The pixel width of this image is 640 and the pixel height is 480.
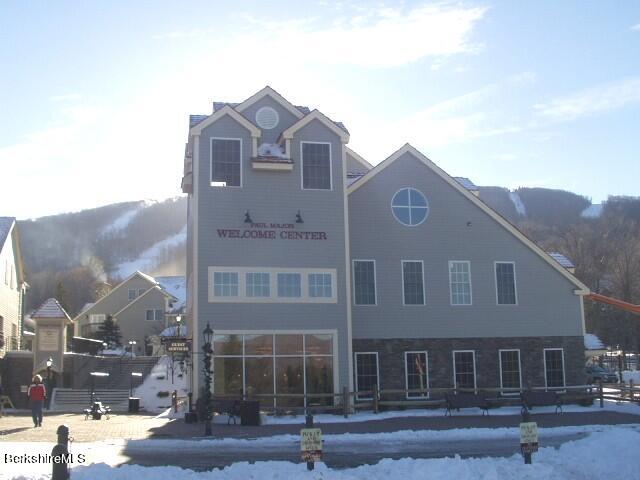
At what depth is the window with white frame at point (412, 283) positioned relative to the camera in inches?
1199

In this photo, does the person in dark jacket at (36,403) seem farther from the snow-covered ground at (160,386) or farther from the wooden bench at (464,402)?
the wooden bench at (464,402)

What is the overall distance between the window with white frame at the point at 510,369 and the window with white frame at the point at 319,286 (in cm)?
816

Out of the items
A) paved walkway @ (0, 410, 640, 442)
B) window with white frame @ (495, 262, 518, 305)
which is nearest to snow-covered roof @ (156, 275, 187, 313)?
window with white frame @ (495, 262, 518, 305)

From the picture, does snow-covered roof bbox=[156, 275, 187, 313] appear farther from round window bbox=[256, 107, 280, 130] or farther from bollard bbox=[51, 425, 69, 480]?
bollard bbox=[51, 425, 69, 480]

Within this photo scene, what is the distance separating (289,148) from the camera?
2856 cm

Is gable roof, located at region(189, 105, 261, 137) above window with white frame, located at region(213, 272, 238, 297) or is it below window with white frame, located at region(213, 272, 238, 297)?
above

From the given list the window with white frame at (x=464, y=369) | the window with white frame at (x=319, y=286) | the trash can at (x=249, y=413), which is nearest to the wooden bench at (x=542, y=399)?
the window with white frame at (x=464, y=369)

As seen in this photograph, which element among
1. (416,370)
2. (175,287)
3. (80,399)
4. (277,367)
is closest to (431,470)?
(277,367)

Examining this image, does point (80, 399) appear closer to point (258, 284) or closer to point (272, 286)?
point (258, 284)

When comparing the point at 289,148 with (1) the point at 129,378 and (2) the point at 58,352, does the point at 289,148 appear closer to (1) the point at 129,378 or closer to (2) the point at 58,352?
(2) the point at 58,352

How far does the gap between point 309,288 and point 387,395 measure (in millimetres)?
5354

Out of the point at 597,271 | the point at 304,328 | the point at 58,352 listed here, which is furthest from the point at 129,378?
the point at 597,271

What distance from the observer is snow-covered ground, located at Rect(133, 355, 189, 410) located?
39.8 metres

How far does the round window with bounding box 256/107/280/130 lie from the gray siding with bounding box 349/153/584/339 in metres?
4.29
